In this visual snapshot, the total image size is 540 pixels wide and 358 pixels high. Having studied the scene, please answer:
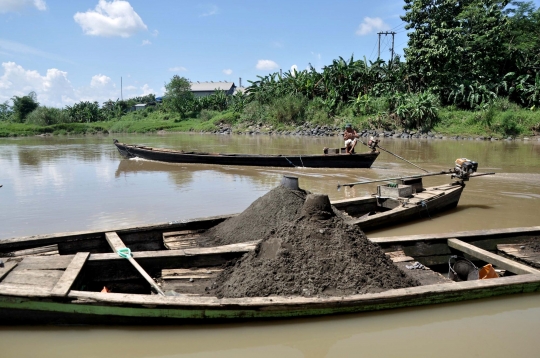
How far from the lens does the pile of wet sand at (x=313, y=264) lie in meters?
3.15

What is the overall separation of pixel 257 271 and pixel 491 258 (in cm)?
222

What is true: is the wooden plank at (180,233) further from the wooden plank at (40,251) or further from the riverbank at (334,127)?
the riverbank at (334,127)

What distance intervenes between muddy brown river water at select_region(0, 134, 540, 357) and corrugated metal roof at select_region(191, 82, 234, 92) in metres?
49.4

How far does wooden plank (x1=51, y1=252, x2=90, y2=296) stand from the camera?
111 inches

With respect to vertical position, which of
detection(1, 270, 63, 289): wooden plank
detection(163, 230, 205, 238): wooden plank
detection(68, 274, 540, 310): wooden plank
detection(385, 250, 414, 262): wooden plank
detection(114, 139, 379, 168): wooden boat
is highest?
detection(114, 139, 379, 168): wooden boat

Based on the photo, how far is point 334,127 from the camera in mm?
29016

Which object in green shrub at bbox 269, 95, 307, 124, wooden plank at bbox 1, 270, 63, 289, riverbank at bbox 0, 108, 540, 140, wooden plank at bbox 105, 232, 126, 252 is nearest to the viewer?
wooden plank at bbox 1, 270, 63, 289

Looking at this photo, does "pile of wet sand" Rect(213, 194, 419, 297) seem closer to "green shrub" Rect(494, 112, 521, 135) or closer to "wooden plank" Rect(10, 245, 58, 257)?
"wooden plank" Rect(10, 245, 58, 257)

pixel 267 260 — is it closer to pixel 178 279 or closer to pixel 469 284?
pixel 178 279

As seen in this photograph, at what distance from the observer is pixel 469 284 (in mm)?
3219

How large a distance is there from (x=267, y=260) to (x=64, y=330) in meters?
1.57

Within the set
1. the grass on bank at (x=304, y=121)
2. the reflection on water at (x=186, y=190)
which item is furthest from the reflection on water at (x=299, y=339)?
the grass on bank at (x=304, y=121)

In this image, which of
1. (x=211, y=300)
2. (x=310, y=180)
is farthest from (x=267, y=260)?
(x=310, y=180)

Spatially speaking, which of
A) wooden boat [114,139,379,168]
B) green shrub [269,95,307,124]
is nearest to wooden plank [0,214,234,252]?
wooden boat [114,139,379,168]
